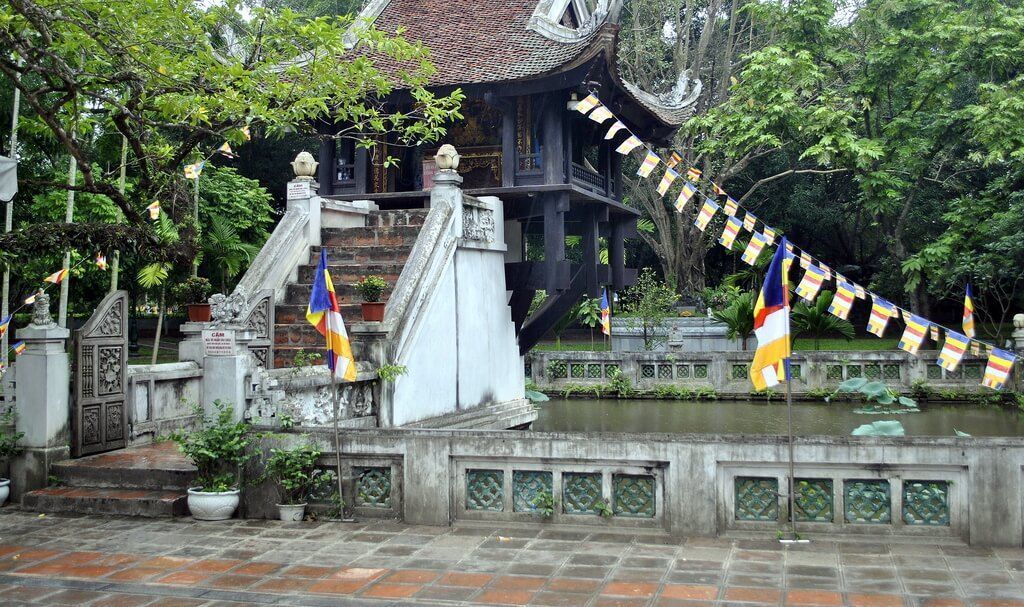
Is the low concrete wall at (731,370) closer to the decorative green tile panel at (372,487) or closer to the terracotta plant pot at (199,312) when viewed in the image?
the terracotta plant pot at (199,312)

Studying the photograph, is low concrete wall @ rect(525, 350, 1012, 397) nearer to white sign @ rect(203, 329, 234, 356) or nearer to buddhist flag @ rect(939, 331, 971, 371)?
buddhist flag @ rect(939, 331, 971, 371)

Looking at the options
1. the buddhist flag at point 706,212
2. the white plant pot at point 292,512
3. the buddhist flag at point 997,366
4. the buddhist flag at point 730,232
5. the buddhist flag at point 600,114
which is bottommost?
the white plant pot at point 292,512

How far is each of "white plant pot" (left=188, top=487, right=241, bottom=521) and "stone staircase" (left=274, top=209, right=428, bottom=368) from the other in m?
4.32

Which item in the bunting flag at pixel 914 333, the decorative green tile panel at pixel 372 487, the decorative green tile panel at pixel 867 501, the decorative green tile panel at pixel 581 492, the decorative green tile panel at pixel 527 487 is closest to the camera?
the decorative green tile panel at pixel 867 501

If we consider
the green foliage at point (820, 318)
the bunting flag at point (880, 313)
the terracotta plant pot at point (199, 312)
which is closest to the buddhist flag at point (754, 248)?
the bunting flag at point (880, 313)

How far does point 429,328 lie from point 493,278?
256cm

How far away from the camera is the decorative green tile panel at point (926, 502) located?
714 cm

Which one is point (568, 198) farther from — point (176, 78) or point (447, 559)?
point (447, 559)

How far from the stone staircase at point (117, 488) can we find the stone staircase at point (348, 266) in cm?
321

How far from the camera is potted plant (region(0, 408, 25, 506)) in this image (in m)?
9.37

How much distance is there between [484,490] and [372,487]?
39.1 inches

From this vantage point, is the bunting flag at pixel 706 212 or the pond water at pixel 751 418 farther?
the pond water at pixel 751 418

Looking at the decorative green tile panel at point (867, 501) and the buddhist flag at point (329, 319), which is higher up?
the buddhist flag at point (329, 319)

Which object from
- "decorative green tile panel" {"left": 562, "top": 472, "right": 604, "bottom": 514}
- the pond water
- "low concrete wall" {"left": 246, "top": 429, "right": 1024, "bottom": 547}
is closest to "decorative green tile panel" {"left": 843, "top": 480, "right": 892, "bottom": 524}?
"low concrete wall" {"left": 246, "top": 429, "right": 1024, "bottom": 547}
